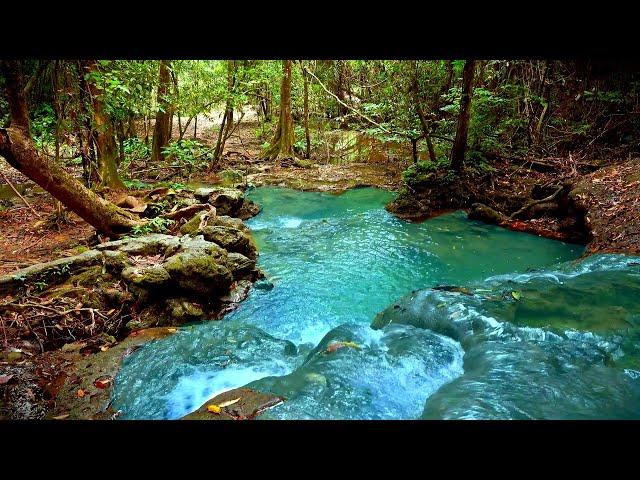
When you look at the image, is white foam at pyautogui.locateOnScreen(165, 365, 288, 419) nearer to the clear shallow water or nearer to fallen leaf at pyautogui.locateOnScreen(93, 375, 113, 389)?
the clear shallow water

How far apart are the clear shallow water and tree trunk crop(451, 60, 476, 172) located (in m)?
3.60

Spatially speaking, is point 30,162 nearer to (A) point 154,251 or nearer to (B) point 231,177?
(A) point 154,251

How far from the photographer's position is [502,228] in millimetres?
8562

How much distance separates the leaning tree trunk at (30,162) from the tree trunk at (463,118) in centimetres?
823

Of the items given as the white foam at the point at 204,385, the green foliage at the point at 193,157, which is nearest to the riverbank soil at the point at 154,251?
the green foliage at the point at 193,157

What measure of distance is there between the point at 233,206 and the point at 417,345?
684cm

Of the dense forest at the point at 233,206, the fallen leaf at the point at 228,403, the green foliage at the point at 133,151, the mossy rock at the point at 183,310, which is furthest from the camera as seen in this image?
the green foliage at the point at 133,151

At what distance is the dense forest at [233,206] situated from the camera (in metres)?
3.90

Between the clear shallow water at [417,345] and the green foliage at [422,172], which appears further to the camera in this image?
the green foliage at [422,172]

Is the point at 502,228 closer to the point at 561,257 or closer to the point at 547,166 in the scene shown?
the point at 561,257

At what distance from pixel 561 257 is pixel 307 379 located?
5.90 m

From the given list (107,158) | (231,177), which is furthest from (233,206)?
(231,177)

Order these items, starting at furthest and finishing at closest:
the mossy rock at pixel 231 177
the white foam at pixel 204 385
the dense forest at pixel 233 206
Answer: the mossy rock at pixel 231 177, the dense forest at pixel 233 206, the white foam at pixel 204 385

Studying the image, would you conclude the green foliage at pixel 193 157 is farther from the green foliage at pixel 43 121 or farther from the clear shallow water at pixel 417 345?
the clear shallow water at pixel 417 345
